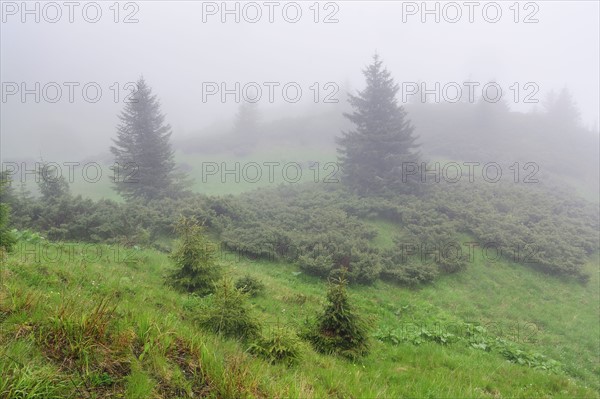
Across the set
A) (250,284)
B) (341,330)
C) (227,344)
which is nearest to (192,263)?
(250,284)

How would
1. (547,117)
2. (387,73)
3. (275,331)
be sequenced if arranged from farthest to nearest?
(547,117), (387,73), (275,331)

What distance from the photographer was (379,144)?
28.5 metres

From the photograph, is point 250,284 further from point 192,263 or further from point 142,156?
point 142,156

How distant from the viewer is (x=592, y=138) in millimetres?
59281

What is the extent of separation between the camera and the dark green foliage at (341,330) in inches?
255

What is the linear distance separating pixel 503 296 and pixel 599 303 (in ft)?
14.2

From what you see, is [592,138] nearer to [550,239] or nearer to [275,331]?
[550,239]

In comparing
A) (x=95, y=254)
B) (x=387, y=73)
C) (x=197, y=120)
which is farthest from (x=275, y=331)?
(x=197, y=120)

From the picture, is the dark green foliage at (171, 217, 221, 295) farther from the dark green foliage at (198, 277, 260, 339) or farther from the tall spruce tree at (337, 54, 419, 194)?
the tall spruce tree at (337, 54, 419, 194)

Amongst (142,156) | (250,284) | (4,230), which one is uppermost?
(142,156)

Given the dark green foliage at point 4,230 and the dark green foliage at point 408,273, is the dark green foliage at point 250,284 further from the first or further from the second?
the dark green foliage at point 408,273

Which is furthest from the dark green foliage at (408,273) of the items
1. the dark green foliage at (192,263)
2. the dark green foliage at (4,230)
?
the dark green foliage at (4,230)

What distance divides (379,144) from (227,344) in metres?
25.5

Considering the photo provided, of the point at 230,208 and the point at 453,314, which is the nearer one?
the point at 453,314
